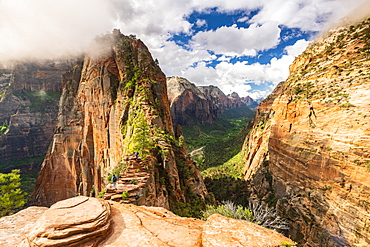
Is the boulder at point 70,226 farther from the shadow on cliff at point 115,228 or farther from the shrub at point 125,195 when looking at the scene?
the shrub at point 125,195

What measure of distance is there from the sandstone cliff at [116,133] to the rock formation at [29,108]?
2020 inches

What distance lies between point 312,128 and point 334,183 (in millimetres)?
8718

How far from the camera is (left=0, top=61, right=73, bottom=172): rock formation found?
8300 cm

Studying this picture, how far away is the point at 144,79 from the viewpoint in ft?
106

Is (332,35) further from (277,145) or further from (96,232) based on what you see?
(96,232)

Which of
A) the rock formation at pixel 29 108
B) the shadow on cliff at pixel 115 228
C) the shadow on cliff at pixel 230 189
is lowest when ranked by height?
the shadow on cliff at pixel 230 189

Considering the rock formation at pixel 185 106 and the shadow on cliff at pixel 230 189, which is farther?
the rock formation at pixel 185 106

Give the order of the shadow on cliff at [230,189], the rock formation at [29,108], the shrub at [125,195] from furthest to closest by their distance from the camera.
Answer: the rock formation at [29,108], the shadow on cliff at [230,189], the shrub at [125,195]

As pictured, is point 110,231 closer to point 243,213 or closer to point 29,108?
point 243,213

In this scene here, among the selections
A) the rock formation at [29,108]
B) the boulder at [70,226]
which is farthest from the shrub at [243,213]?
the rock formation at [29,108]

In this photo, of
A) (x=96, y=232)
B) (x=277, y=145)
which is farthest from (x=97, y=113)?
(x=277, y=145)

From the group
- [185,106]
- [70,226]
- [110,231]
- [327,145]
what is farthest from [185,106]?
[70,226]

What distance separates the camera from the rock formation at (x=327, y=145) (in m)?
19.4

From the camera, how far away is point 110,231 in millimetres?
7824
